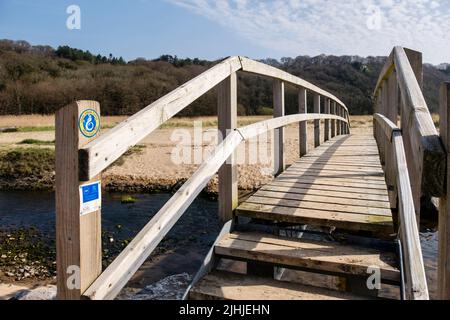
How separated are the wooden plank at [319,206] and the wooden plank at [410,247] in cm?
83

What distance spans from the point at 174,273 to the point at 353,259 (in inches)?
143

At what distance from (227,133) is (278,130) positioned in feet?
5.68

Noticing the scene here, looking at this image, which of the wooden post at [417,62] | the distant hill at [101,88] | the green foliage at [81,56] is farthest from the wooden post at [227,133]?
the green foliage at [81,56]

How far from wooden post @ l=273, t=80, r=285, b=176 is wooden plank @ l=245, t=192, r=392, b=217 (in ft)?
4.08

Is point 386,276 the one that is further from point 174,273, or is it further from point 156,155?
point 156,155

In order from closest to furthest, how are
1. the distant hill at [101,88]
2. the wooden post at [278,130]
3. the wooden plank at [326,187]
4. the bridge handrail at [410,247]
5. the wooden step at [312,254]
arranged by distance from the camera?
the bridge handrail at [410,247], the wooden step at [312,254], the wooden plank at [326,187], the wooden post at [278,130], the distant hill at [101,88]

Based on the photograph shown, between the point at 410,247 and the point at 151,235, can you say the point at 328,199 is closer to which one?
the point at 410,247

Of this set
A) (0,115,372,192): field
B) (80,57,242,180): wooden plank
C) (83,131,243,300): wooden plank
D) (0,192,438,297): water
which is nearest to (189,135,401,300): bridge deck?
(83,131,243,300): wooden plank

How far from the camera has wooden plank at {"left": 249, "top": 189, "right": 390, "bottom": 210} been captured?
3.07 metres

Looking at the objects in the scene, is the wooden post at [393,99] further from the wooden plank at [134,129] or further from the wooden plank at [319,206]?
the wooden plank at [134,129]

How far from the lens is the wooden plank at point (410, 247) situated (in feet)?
4.45

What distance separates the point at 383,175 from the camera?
4.30 meters

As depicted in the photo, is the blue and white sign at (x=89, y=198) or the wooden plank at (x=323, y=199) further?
the wooden plank at (x=323, y=199)

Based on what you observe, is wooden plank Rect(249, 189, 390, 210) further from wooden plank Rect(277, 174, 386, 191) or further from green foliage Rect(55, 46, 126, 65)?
green foliage Rect(55, 46, 126, 65)
